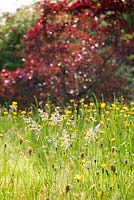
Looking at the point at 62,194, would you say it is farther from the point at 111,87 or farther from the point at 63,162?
the point at 111,87

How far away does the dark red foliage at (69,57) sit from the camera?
8.95 m

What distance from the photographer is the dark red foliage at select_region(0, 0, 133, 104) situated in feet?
29.3

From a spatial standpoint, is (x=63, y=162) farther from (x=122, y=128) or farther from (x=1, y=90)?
(x=1, y=90)

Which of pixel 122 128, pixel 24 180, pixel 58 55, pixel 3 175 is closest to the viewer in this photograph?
pixel 24 180

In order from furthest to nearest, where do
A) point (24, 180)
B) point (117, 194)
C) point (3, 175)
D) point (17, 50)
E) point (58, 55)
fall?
point (17, 50)
point (58, 55)
point (3, 175)
point (24, 180)
point (117, 194)

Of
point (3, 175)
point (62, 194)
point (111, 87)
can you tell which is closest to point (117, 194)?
point (62, 194)

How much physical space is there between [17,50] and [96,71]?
338cm

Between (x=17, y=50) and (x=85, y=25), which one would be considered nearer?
(x=85, y=25)

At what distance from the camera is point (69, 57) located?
351 inches

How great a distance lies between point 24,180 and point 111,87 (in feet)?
17.3

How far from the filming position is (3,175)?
4191mm

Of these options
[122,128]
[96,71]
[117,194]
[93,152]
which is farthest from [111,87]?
[117,194]

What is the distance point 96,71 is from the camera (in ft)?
30.1

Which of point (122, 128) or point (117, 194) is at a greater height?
point (117, 194)
